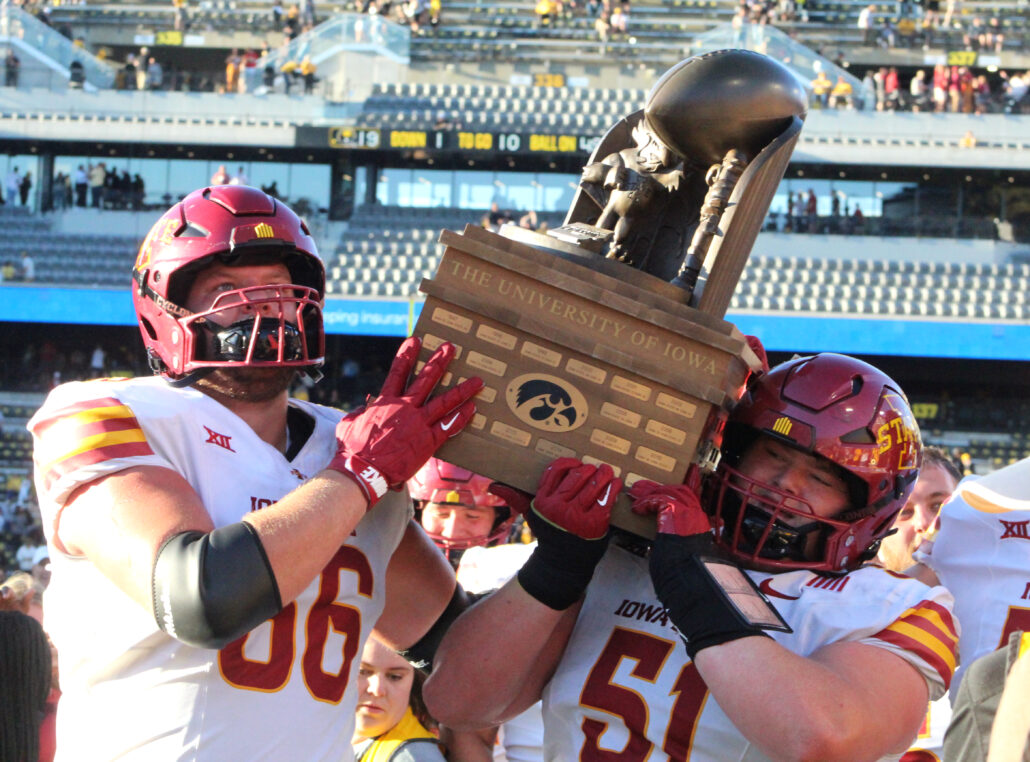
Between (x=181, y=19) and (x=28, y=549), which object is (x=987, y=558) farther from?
(x=181, y=19)

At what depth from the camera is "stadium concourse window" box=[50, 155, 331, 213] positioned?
2294 cm

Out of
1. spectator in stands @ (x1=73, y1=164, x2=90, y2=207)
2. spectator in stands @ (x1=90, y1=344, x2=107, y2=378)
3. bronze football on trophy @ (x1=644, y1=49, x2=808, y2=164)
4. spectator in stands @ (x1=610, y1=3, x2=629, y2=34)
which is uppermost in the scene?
spectator in stands @ (x1=610, y1=3, x2=629, y2=34)

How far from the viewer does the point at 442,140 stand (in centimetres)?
2180

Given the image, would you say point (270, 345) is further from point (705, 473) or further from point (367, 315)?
point (367, 315)

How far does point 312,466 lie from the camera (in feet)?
7.95

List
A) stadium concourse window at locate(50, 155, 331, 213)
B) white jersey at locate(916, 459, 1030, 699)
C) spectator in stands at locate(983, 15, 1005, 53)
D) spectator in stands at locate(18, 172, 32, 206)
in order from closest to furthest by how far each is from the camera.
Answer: white jersey at locate(916, 459, 1030, 699), spectator in stands at locate(18, 172, 32, 206), stadium concourse window at locate(50, 155, 331, 213), spectator in stands at locate(983, 15, 1005, 53)

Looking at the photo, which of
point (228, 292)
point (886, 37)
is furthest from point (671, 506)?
point (886, 37)

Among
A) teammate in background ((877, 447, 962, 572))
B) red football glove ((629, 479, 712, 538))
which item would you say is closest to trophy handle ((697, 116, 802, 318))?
red football glove ((629, 479, 712, 538))

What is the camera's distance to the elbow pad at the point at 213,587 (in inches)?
76.5

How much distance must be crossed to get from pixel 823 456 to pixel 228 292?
1254 mm

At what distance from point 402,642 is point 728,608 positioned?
0.86 metres

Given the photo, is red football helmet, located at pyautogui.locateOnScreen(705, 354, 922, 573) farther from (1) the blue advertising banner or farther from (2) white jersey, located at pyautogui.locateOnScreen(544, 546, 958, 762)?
(1) the blue advertising banner

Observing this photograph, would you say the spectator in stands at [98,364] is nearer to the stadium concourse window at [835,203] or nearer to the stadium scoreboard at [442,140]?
the stadium scoreboard at [442,140]

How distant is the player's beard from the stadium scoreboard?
19.5 m
